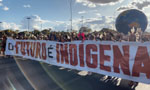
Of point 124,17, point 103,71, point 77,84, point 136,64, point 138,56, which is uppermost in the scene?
point 124,17

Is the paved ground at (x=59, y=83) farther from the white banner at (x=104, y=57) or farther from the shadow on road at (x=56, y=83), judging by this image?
the white banner at (x=104, y=57)

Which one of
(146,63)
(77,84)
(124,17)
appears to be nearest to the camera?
(146,63)

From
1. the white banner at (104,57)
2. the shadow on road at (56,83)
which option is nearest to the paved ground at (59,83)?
the shadow on road at (56,83)

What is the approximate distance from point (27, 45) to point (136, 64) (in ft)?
22.9

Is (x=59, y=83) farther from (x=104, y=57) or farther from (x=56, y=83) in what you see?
(x=104, y=57)

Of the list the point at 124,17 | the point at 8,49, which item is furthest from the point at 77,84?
the point at 124,17

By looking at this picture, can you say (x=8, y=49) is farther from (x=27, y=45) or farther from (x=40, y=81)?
(x=40, y=81)

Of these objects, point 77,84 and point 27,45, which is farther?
point 27,45

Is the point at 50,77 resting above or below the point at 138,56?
below

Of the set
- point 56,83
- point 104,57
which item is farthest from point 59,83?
point 104,57

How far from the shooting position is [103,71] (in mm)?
5031

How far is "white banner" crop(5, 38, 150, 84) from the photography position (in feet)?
13.8

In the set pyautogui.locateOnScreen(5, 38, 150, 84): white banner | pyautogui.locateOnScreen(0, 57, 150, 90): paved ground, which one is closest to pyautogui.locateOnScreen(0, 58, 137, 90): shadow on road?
pyautogui.locateOnScreen(0, 57, 150, 90): paved ground

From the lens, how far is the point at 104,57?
16.5ft
